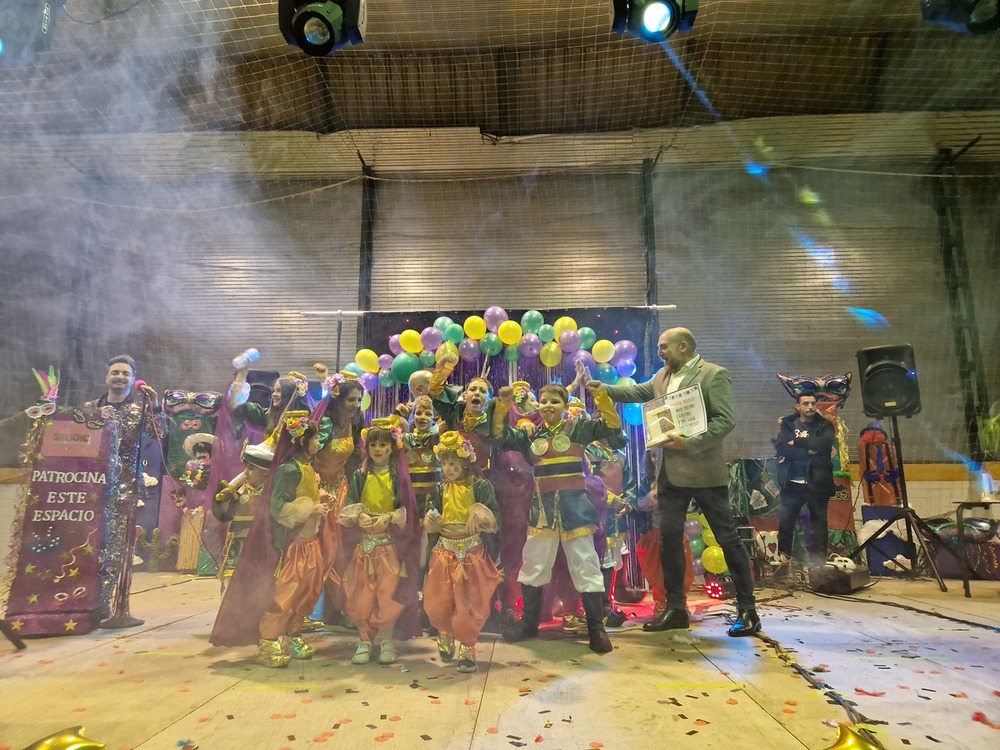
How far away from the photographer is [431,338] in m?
5.11

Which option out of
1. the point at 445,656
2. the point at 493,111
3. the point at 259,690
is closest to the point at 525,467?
the point at 445,656

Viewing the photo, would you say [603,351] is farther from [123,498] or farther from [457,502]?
[123,498]

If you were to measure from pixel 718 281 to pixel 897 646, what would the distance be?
142 inches

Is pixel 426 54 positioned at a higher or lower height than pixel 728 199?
higher

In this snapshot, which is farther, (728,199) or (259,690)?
(728,199)

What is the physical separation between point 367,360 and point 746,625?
3729mm

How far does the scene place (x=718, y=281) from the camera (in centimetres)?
543

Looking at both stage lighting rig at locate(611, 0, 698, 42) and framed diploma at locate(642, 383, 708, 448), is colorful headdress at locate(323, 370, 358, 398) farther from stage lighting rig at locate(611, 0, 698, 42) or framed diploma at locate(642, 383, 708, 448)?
stage lighting rig at locate(611, 0, 698, 42)

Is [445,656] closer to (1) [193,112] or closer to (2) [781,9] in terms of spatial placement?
(1) [193,112]

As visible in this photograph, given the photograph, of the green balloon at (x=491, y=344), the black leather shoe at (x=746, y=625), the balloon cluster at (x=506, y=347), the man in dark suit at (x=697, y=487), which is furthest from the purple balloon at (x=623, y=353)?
the black leather shoe at (x=746, y=625)

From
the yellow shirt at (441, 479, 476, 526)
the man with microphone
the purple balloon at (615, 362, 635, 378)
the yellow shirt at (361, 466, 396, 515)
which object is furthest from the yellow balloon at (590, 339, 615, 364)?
the man with microphone

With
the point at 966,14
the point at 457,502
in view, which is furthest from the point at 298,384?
the point at 966,14

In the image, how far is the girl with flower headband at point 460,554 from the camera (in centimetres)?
247

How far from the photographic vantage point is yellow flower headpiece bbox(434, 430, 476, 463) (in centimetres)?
271
